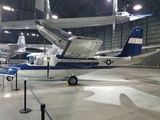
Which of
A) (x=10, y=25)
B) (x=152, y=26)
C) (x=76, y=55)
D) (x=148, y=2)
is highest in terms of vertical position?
(x=148, y=2)

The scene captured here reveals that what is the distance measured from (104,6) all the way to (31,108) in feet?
94.9

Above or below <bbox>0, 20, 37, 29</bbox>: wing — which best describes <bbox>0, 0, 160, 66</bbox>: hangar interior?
above

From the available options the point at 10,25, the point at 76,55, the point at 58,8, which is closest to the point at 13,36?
the point at 58,8

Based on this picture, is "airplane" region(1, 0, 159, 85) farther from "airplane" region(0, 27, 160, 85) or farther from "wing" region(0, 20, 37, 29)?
"wing" region(0, 20, 37, 29)

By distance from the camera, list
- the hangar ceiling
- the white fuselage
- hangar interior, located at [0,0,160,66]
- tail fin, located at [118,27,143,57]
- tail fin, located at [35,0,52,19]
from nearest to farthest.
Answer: the white fuselage
tail fin, located at [35,0,52,19]
tail fin, located at [118,27,143,57]
hangar interior, located at [0,0,160,66]
the hangar ceiling

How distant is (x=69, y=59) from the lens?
8.50m

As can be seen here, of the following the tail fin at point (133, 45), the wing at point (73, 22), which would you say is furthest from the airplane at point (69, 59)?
the wing at point (73, 22)

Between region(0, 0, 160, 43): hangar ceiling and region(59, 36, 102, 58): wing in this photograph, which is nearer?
region(59, 36, 102, 58): wing

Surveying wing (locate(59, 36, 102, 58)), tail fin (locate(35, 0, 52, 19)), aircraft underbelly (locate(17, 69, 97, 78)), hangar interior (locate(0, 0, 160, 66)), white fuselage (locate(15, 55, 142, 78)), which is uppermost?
hangar interior (locate(0, 0, 160, 66))

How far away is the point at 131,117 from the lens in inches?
144

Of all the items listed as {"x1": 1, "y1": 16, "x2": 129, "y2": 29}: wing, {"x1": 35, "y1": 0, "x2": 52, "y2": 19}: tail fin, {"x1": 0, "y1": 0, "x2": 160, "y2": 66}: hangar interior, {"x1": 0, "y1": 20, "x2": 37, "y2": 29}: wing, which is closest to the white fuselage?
{"x1": 1, "y1": 16, "x2": 129, "y2": 29}: wing

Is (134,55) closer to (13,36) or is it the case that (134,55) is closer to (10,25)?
(10,25)

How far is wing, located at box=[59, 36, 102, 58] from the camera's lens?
20.7 feet

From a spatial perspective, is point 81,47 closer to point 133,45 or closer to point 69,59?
point 69,59
